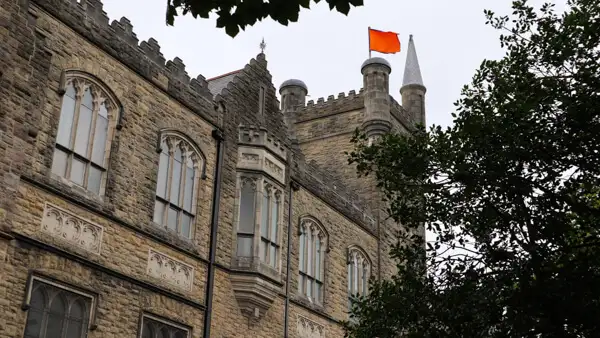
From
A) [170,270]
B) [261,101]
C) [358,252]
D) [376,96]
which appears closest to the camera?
[170,270]

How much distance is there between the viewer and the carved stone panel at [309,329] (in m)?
21.1

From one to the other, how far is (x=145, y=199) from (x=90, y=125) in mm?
1970

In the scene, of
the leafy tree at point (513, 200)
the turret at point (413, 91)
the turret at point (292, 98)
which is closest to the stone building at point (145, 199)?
the leafy tree at point (513, 200)

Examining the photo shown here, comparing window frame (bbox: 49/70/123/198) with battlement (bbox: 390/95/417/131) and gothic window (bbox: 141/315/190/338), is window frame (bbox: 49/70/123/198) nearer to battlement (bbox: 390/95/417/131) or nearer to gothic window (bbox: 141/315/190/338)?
gothic window (bbox: 141/315/190/338)

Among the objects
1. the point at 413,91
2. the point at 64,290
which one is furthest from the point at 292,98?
the point at 64,290

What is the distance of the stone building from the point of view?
1388 centimetres

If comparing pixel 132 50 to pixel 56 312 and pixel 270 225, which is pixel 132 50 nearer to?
pixel 270 225

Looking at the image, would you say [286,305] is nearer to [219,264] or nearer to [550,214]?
[219,264]

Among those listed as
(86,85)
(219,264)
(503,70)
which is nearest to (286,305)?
(219,264)

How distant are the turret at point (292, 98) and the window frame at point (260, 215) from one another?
39.0 feet

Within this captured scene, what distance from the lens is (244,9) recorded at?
680 cm

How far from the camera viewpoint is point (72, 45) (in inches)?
622

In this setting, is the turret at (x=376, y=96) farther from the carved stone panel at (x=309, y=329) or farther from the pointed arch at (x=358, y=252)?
the carved stone panel at (x=309, y=329)

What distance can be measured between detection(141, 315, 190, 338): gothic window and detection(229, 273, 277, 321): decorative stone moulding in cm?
191
